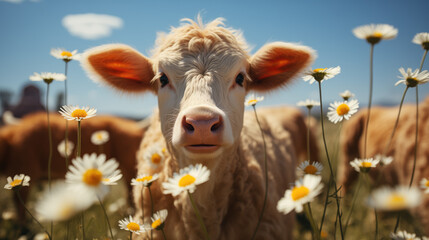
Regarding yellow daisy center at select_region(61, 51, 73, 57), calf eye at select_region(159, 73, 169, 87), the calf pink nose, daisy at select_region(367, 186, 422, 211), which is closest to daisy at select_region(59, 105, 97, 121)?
yellow daisy center at select_region(61, 51, 73, 57)

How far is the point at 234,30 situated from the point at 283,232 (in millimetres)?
2121

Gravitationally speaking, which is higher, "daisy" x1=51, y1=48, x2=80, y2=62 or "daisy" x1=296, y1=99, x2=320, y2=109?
"daisy" x1=51, y1=48, x2=80, y2=62

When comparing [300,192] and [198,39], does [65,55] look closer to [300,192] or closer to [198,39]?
[198,39]

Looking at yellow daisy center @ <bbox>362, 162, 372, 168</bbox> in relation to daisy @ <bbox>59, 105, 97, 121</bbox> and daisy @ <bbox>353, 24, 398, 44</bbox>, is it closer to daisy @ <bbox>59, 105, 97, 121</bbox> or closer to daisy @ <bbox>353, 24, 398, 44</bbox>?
daisy @ <bbox>353, 24, 398, 44</bbox>

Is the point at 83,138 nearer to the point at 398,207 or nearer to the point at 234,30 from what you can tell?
the point at 234,30

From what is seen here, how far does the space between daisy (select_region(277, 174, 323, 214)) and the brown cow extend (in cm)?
201

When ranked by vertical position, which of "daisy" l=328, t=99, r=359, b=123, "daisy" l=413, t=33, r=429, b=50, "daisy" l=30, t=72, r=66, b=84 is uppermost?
"daisy" l=413, t=33, r=429, b=50

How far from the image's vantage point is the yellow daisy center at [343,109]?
5.25ft

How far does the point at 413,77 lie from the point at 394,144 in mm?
3698

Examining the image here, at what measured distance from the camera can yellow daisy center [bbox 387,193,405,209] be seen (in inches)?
25.1

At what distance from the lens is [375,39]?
50.4 inches

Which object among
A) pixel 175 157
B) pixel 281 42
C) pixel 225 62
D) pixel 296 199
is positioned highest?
pixel 281 42

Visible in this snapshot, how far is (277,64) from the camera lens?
105 inches

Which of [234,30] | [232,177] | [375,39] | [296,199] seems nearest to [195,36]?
[234,30]
